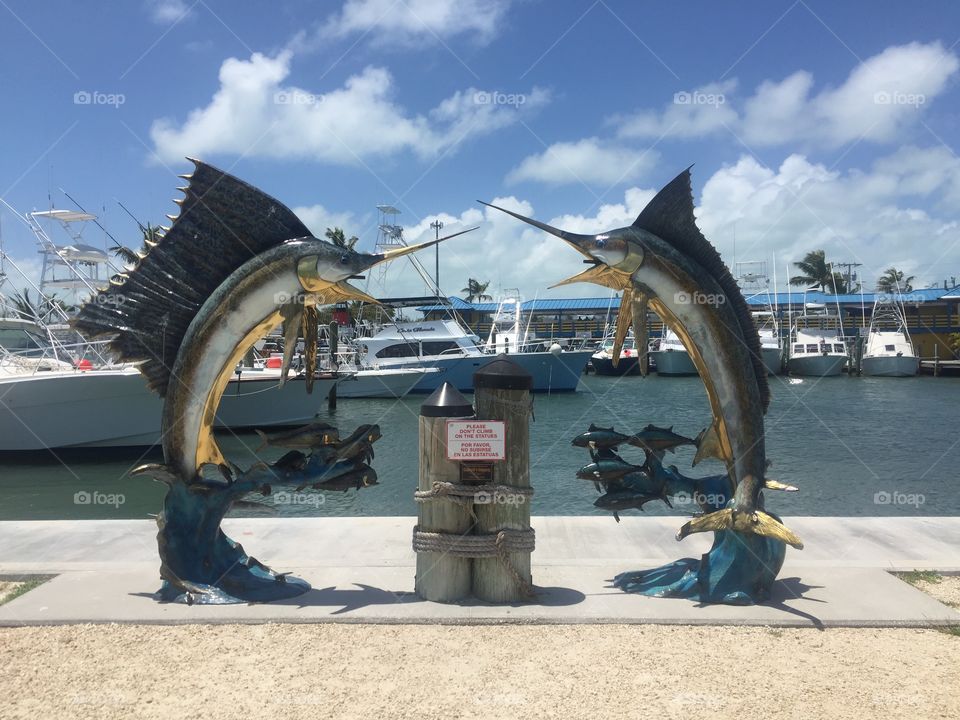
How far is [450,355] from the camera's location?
36.0 m

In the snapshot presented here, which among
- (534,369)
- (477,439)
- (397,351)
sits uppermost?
(397,351)

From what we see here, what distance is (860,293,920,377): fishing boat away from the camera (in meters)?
50.1

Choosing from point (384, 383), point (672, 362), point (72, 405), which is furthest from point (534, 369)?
point (72, 405)

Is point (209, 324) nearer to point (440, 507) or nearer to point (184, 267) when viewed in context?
point (184, 267)

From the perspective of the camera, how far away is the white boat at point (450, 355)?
35312mm

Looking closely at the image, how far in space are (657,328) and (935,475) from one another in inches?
1982

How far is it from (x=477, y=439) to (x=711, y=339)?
197 cm

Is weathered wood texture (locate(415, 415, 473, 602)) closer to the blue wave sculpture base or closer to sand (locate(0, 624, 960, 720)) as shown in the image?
sand (locate(0, 624, 960, 720))

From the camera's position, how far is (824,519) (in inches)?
329

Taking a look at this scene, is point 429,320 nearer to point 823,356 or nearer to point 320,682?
point 823,356

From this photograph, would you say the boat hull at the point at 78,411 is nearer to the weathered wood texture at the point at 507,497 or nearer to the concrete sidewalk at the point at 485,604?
the concrete sidewalk at the point at 485,604

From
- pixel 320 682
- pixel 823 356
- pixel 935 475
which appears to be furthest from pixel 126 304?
pixel 823 356

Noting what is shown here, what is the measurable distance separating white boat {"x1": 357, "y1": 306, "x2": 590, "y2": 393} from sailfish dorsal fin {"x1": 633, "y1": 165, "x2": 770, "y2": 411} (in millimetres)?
28698

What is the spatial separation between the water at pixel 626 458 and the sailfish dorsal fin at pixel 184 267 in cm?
180
